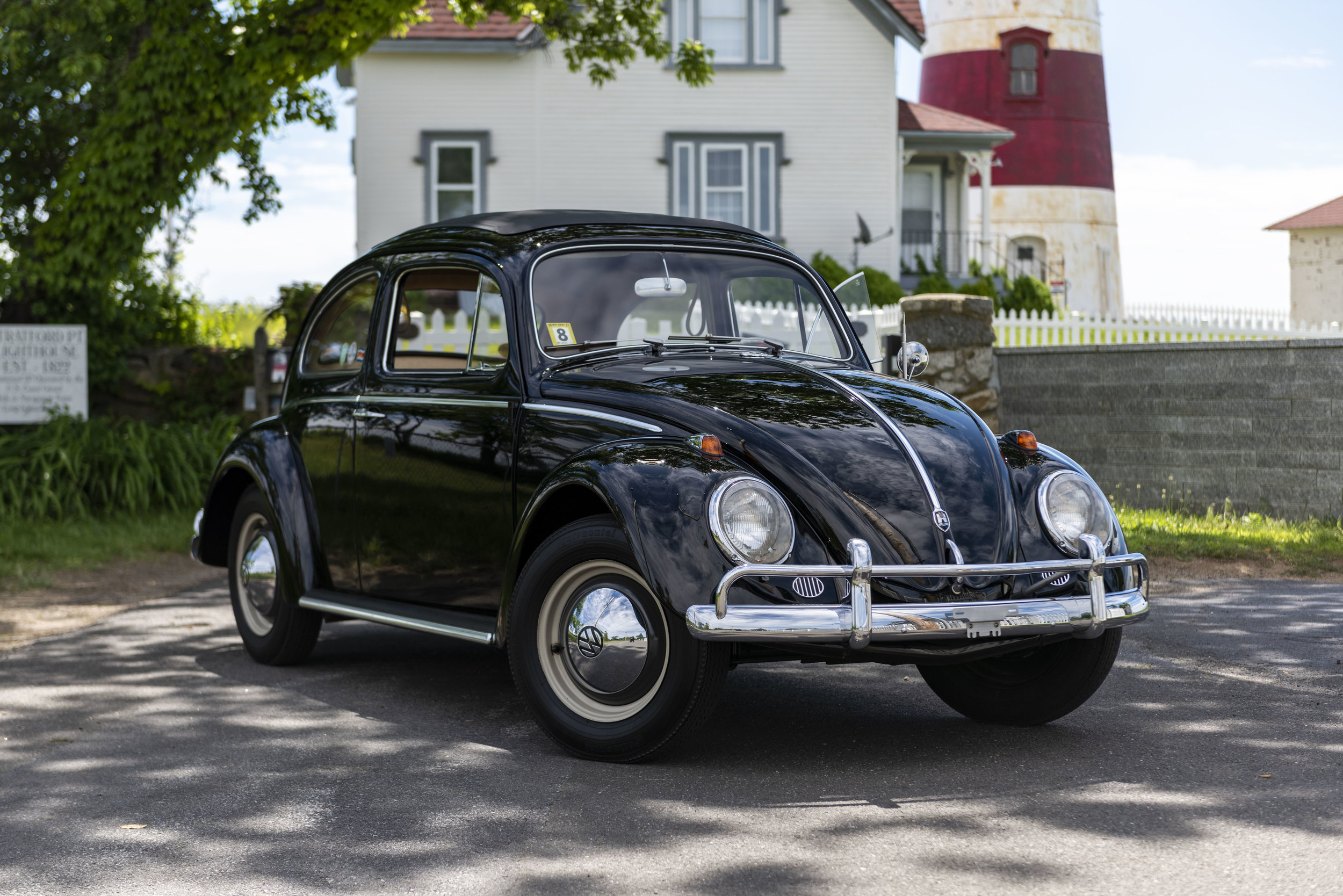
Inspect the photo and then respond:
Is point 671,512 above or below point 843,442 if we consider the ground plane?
below

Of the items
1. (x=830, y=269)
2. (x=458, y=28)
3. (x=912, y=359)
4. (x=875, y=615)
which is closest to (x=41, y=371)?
(x=912, y=359)

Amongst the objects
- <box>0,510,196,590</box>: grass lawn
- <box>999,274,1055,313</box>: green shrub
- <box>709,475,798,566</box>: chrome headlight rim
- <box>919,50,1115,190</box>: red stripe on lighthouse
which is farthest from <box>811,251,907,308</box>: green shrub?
<box>709,475,798,566</box>: chrome headlight rim

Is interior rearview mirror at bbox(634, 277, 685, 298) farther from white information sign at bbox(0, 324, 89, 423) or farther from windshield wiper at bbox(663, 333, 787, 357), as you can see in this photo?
white information sign at bbox(0, 324, 89, 423)

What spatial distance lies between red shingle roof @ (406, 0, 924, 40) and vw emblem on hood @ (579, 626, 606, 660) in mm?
18983

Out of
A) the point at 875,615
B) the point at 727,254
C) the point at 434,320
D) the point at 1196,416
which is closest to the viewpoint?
the point at 875,615

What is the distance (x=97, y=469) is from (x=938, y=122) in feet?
55.7

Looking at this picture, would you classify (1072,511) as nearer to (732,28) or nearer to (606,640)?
(606,640)

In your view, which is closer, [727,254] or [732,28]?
[727,254]

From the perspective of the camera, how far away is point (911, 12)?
24.3m

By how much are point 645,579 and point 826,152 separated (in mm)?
19787

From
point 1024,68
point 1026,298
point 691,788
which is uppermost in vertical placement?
point 1024,68

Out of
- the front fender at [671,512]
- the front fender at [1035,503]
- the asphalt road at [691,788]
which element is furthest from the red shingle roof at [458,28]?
the front fender at [671,512]

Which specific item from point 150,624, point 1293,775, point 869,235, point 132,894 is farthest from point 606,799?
point 869,235

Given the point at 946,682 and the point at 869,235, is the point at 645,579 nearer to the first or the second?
the point at 946,682
